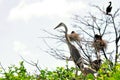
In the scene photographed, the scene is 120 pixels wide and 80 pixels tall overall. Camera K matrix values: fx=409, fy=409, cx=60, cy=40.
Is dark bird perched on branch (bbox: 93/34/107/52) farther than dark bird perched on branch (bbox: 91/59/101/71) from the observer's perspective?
Yes

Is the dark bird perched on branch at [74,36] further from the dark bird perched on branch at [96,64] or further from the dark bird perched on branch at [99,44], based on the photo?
the dark bird perched on branch at [96,64]

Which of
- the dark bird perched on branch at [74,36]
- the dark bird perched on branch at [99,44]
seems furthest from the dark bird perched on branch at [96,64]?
the dark bird perched on branch at [74,36]

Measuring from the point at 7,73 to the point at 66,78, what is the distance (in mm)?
1265

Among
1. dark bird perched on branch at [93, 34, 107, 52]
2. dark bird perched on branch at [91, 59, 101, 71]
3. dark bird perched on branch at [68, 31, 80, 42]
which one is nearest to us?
dark bird perched on branch at [91, 59, 101, 71]

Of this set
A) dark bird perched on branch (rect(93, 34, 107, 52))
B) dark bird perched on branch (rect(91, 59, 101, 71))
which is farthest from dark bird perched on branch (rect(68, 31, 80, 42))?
dark bird perched on branch (rect(91, 59, 101, 71))

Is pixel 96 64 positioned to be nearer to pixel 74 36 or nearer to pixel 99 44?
pixel 99 44

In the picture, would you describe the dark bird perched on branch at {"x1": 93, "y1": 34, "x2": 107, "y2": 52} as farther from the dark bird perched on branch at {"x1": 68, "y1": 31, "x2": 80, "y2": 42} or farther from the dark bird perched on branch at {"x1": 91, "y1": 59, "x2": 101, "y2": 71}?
the dark bird perched on branch at {"x1": 68, "y1": 31, "x2": 80, "y2": 42}

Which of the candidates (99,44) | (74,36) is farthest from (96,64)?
(74,36)

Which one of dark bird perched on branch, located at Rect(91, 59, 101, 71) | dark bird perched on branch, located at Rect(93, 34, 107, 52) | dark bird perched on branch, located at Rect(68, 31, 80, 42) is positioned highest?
dark bird perched on branch, located at Rect(68, 31, 80, 42)

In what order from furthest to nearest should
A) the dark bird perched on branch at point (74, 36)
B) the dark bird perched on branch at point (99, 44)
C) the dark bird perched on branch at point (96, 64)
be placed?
the dark bird perched on branch at point (74, 36) → the dark bird perched on branch at point (99, 44) → the dark bird perched on branch at point (96, 64)

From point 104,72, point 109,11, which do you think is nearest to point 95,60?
point 109,11

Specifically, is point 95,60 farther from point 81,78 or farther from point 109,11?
point 81,78

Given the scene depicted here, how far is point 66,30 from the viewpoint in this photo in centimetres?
1680

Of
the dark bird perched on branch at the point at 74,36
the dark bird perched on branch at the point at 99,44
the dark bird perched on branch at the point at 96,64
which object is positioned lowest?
the dark bird perched on branch at the point at 96,64
